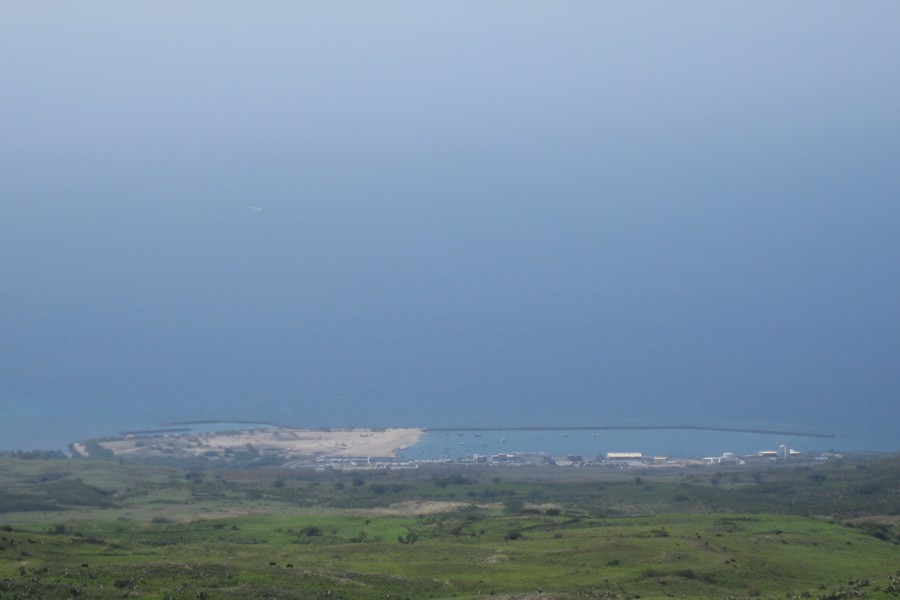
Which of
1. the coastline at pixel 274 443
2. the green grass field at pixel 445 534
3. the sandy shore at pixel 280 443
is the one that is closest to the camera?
the green grass field at pixel 445 534

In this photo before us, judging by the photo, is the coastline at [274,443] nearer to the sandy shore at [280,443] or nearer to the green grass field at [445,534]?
the sandy shore at [280,443]

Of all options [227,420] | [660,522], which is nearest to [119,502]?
[660,522]

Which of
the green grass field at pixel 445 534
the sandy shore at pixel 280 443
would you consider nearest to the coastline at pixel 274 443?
the sandy shore at pixel 280 443

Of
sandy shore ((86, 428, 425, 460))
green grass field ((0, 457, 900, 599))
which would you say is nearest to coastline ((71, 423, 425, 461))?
sandy shore ((86, 428, 425, 460))

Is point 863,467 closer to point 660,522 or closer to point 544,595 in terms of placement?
point 660,522

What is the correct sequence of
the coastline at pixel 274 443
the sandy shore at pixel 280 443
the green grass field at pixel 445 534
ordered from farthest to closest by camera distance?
the sandy shore at pixel 280 443, the coastline at pixel 274 443, the green grass field at pixel 445 534
